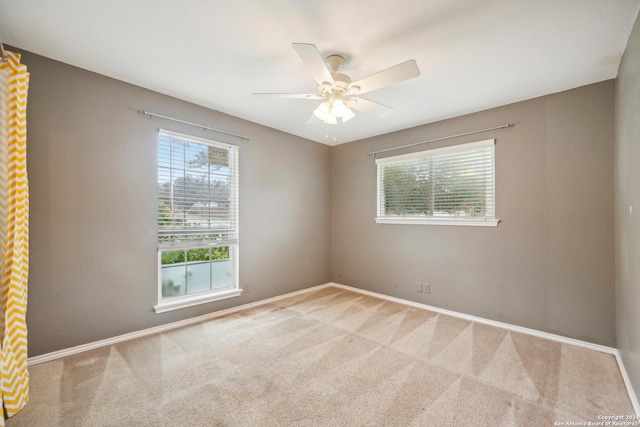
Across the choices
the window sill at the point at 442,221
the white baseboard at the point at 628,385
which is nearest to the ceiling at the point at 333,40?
the window sill at the point at 442,221

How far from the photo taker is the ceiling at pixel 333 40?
5.53 ft

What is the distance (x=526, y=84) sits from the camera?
256 cm

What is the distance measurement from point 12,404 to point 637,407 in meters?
3.78

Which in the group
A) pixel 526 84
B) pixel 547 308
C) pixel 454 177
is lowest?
pixel 547 308

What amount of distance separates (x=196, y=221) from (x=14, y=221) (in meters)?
1.47

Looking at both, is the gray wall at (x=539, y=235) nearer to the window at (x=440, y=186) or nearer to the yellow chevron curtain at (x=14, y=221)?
the window at (x=440, y=186)

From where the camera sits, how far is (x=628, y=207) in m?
1.97

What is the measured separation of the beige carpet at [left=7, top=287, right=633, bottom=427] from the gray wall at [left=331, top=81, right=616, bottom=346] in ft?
1.19

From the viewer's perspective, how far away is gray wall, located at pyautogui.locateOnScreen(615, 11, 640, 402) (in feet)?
5.69

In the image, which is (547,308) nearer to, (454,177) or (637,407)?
(637,407)

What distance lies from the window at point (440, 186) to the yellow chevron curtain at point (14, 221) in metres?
3.69

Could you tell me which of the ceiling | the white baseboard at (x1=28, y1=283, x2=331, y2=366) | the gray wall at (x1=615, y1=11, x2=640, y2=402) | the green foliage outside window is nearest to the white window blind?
the green foliage outside window

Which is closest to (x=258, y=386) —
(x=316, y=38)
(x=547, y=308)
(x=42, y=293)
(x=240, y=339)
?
(x=240, y=339)

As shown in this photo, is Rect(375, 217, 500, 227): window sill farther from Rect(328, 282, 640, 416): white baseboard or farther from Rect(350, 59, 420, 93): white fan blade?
Rect(350, 59, 420, 93): white fan blade
